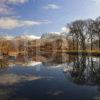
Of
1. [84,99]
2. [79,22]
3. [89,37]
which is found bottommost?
[84,99]

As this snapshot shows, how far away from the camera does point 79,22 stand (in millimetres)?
73750

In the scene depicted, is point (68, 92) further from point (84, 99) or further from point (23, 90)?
point (23, 90)

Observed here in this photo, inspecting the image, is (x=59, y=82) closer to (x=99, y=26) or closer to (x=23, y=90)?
(x=23, y=90)

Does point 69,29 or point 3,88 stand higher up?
point 69,29

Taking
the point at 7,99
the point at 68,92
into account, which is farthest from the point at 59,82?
the point at 7,99

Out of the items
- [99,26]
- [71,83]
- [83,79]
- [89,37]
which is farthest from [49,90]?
[89,37]

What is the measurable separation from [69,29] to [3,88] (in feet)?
214

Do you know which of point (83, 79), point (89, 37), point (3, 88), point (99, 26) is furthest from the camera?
point (89, 37)

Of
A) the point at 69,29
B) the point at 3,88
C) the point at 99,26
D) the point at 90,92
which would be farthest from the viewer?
the point at 69,29

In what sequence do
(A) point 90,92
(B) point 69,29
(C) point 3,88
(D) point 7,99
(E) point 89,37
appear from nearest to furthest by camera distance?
(D) point 7,99
(A) point 90,92
(C) point 3,88
(E) point 89,37
(B) point 69,29

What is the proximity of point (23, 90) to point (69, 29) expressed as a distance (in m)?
65.5

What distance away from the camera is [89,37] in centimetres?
7044

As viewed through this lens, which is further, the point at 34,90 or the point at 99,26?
the point at 99,26

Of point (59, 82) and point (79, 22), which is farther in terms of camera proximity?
point (79, 22)
